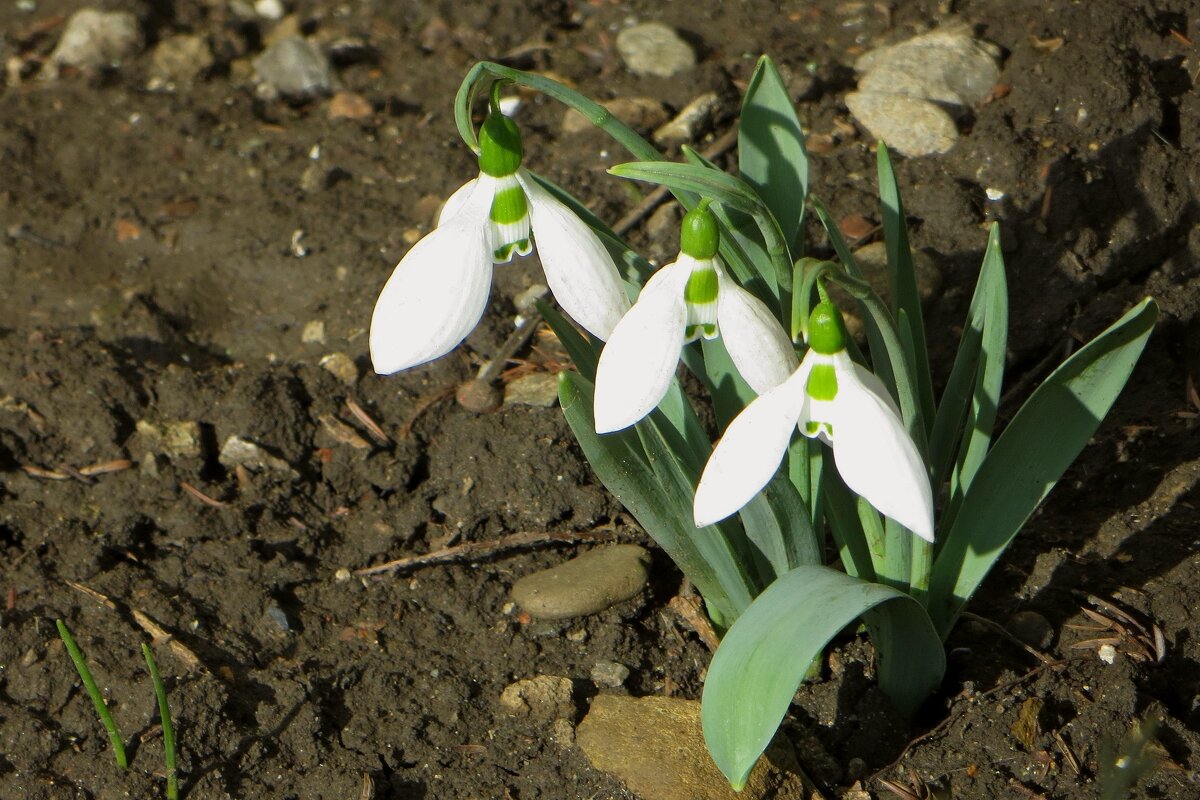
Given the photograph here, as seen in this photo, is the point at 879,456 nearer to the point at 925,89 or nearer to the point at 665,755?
the point at 665,755

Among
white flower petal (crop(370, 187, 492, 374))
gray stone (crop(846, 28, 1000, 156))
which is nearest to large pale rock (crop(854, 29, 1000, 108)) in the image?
gray stone (crop(846, 28, 1000, 156))

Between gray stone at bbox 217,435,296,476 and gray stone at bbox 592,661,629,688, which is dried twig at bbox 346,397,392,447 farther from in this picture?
gray stone at bbox 592,661,629,688

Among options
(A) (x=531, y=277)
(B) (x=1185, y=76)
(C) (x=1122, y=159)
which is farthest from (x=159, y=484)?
(B) (x=1185, y=76)

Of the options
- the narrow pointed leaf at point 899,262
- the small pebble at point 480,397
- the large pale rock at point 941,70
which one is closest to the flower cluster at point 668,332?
the narrow pointed leaf at point 899,262

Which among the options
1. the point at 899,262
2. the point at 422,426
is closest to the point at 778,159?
the point at 899,262

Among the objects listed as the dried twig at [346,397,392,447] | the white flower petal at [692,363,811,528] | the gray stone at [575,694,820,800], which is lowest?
the dried twig at [346,397,392,447]

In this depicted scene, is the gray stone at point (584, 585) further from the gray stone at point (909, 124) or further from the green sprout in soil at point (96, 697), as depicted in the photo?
the gray stone at point (909, 124)

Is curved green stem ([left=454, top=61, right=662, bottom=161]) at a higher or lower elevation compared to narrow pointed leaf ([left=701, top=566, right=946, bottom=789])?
higher

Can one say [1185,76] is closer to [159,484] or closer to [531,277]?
[531,277]
